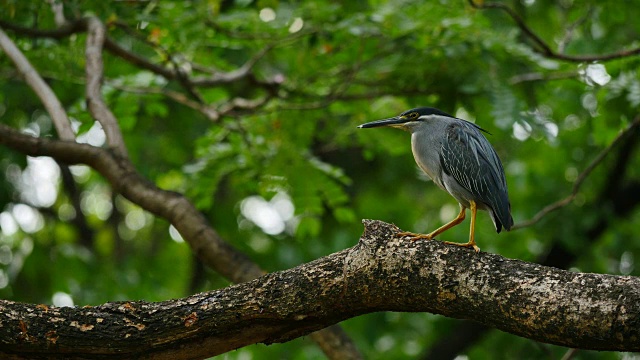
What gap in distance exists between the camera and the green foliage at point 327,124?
277 inches

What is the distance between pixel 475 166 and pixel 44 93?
3.15 m

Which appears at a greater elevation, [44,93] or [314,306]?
[44,93]

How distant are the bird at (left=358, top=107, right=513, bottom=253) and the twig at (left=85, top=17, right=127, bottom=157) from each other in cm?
182

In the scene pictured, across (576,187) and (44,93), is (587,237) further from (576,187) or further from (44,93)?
(44,93)

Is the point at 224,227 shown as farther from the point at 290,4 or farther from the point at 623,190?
the point at 623,190

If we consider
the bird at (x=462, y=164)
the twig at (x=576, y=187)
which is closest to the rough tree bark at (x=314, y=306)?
the bird at (x=462, y=164)

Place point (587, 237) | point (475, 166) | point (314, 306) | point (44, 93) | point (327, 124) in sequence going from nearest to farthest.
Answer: point (314, 306), point (475, 166), point (44, 93), point (327, 124), point (587, 237)

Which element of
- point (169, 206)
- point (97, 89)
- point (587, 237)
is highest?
point (97, 89)

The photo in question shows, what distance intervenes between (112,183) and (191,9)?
6.62 ft

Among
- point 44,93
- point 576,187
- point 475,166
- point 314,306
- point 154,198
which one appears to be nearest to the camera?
point 314,306

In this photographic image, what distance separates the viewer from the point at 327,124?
8969mm

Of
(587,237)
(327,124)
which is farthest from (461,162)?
(587,237)

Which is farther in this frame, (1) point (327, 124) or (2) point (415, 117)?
(1) point (327, 124)

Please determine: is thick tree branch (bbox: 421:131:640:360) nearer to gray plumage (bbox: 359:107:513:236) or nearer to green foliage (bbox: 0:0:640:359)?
green foliage (bbox: 0:0:640:359)
